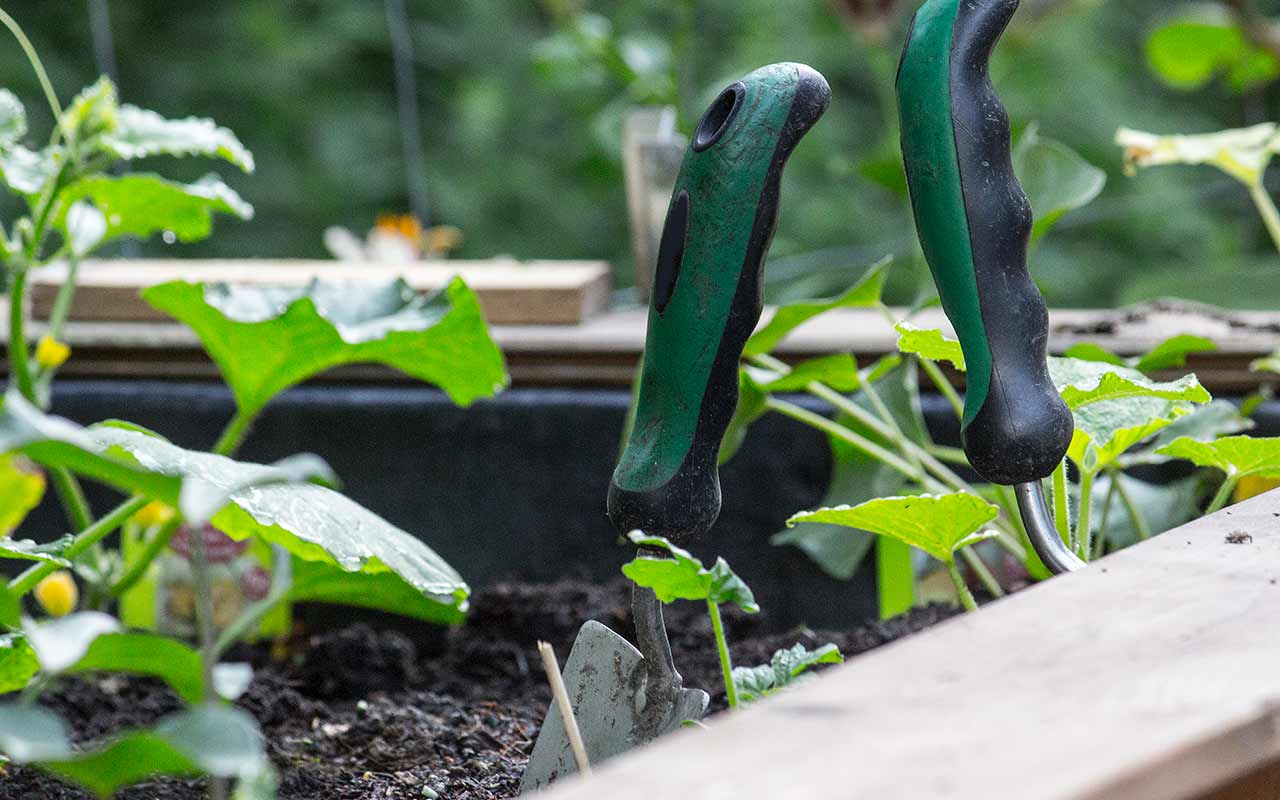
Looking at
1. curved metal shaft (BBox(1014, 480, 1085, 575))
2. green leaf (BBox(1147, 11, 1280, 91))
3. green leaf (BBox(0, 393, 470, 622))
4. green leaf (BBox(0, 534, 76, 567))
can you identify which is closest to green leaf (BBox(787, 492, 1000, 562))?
curved metal shaft (BBox(1014, 480, 1085, 575))

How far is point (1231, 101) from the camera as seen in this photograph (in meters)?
3.40

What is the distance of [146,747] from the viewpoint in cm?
29

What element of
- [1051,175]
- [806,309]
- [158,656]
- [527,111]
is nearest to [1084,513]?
[806,309]

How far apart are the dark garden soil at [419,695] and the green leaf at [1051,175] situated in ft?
0.77

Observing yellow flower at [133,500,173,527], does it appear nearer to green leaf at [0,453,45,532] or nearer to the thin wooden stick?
green leaf at [0,453,45,532]

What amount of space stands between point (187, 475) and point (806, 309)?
12.2 inches

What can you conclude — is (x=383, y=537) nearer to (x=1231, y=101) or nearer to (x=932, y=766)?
(x=932, y=766)

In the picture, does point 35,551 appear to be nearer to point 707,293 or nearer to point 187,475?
point 187,475

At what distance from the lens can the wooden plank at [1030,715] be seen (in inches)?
11.0

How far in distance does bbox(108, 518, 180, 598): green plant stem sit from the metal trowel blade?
27cm

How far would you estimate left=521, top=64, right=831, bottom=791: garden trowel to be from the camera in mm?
452

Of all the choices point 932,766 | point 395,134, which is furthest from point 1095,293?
point 932,766

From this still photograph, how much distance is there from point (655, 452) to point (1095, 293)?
9.58 ft

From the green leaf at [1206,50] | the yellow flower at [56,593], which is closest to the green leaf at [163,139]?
the yellow flower at [56,593]
